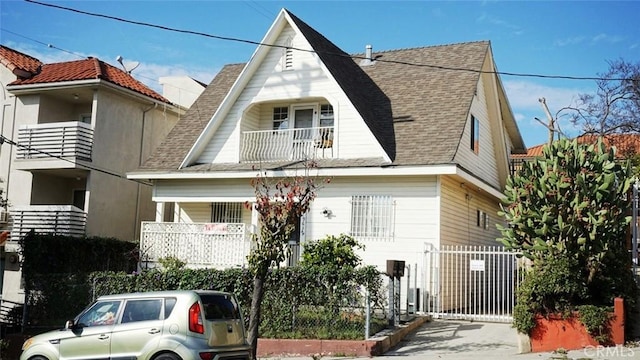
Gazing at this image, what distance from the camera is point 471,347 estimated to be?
1349cm

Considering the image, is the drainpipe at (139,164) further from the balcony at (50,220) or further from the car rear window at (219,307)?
the car rear window at (219,307)

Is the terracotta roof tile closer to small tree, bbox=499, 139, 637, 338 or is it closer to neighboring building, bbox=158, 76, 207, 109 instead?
neighboring building, bbox=158, 76, 207, 109

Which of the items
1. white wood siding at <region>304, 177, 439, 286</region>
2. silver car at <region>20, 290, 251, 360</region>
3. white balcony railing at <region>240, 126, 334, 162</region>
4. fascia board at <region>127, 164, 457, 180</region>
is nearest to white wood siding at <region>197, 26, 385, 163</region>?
white balcony railing at <region>240, 126, 334, 162</region>

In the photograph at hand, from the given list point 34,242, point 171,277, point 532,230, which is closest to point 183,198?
point 34,242

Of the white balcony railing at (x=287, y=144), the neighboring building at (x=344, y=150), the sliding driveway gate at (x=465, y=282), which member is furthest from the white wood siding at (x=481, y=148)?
the white balcony railing at (x=287, y=144)

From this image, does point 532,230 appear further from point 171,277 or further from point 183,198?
point 183,198

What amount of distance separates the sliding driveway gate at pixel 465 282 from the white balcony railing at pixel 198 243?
5353mm

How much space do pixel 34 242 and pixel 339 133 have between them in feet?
30.3

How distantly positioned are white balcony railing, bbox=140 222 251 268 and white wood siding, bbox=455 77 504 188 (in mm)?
6760

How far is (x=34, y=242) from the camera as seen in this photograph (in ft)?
60.9

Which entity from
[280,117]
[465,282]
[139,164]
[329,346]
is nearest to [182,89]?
[139,164]

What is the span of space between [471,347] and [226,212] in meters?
10.7

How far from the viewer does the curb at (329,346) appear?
1305cm

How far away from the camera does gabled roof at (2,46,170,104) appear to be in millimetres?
24516
